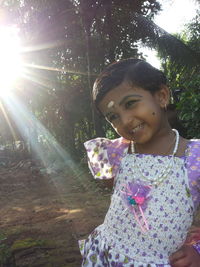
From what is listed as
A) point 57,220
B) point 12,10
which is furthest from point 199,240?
point 12,10

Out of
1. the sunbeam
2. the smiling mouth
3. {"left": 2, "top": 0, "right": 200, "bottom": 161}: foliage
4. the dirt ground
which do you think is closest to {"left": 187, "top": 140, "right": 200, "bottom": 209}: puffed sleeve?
the smiling mouth

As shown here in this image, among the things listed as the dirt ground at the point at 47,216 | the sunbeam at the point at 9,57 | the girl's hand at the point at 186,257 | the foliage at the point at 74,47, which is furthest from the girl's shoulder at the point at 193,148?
the sunbeam at the point at 9,57

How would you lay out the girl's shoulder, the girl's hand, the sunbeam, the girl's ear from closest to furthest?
the girl's hand → the girl's shoulder → the girl's ear → the sunbeam

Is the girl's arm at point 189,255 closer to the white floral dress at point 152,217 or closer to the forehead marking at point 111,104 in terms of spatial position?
the white floral dress at point 152,217

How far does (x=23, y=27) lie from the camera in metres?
10.7

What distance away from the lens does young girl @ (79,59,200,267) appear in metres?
1.36

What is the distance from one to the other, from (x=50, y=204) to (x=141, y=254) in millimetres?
6405

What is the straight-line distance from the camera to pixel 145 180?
4.71 feet

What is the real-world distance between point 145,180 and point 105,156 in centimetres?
28

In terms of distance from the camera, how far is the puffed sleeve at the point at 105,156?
5.22 ft

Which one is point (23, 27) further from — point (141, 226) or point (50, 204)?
point (141, 226)

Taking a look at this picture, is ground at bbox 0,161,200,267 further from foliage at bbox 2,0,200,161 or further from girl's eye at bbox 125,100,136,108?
girl's eye at bbox 125,100,136,108

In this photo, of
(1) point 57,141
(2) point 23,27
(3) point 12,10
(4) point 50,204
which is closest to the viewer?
(4) point 50,204

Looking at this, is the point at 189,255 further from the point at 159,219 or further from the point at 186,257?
the point at 159,219
